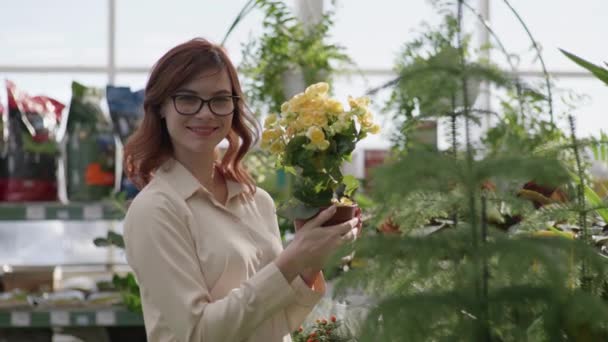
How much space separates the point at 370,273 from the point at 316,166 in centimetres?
85

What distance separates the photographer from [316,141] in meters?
1.60

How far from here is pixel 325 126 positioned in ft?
5.41

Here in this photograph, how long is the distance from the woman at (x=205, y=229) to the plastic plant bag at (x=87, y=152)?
1.94 metres

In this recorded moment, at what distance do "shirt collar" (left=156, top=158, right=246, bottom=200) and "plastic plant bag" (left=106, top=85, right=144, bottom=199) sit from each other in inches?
80.9

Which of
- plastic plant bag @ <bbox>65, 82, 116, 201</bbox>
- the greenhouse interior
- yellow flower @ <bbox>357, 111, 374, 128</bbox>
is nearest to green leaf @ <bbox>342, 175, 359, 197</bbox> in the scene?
the greenhouse interior

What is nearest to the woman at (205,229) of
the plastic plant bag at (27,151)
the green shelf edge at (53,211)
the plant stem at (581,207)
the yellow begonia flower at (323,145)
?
the yellow begonia flower at (323,145)

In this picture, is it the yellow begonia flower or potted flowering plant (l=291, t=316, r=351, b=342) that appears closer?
the yellow begonia flower

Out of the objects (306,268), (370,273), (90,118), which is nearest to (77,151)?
(90,118)

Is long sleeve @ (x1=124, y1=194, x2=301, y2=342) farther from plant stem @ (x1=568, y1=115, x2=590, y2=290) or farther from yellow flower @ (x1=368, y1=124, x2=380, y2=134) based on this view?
plant stem @ (x1=568, y1=115, x2=590, y2=290)

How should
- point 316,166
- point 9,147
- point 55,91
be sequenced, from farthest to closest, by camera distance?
point 55,91 → point 9,147 → point 316,166

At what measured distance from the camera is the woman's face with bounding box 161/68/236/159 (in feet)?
5.80

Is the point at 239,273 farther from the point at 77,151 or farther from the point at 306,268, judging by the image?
the point at 77,151

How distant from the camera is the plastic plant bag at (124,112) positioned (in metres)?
3.89

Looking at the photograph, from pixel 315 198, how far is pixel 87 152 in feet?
7.94
